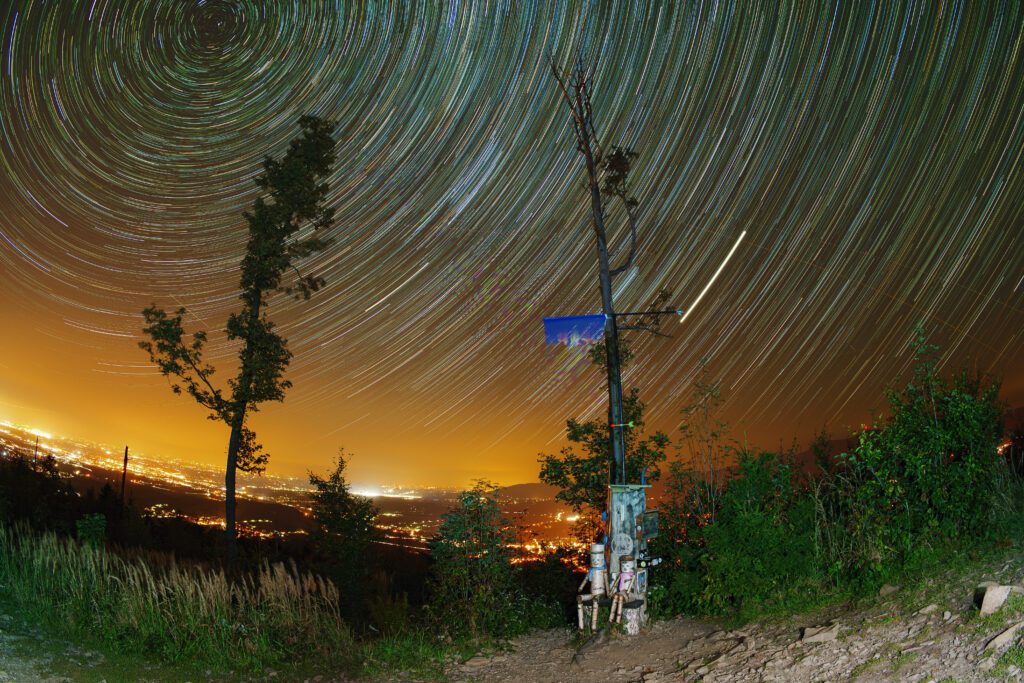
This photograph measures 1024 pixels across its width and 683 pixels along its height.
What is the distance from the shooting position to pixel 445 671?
920 centimetres

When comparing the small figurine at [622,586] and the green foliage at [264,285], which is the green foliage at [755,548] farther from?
the green foliage at [264,285]

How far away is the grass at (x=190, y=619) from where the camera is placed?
961cm

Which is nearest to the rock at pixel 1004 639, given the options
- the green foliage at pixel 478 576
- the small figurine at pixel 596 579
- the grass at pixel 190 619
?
the small figurine at pixel 596 579

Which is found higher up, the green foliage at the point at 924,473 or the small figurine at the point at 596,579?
the green foliage at the point at 924,473

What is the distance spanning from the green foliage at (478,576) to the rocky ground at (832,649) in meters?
0.82

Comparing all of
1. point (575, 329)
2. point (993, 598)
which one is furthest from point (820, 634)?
point (575, 329)

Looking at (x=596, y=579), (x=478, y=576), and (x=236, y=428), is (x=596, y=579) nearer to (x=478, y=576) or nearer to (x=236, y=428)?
(x=478, y=576)

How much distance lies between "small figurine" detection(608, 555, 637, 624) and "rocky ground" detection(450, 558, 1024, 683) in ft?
0.96

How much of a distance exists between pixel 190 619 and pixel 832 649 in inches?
317

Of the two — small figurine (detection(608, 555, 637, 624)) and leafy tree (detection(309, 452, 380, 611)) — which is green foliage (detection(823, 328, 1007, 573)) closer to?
small figurine (detection(608, 555, 637, 624))

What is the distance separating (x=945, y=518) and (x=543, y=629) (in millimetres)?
5589

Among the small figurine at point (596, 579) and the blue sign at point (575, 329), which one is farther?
the blue sign at point (575, 329)

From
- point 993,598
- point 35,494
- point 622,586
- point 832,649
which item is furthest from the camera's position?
point 35,494

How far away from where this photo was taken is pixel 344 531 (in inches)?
802
